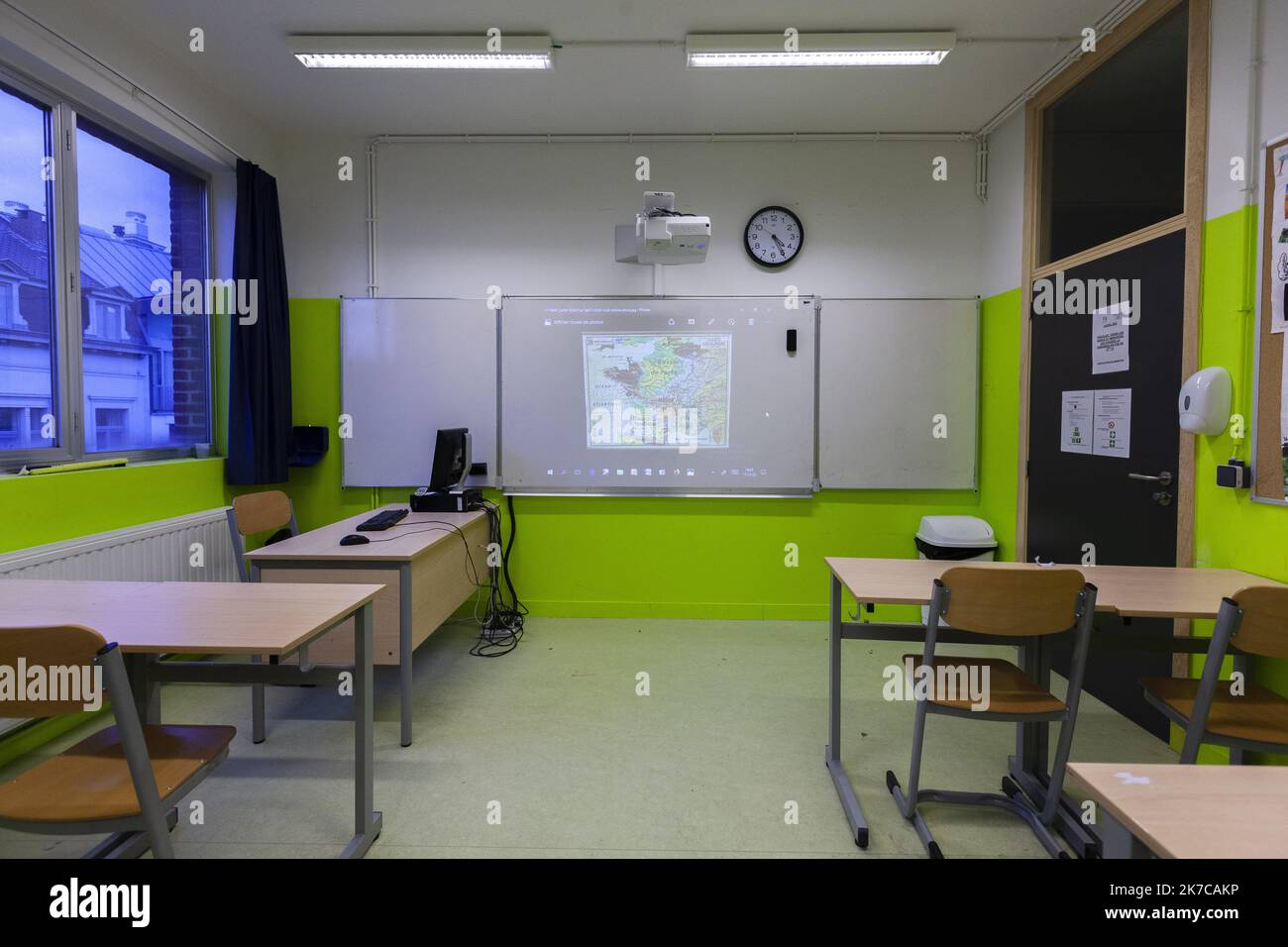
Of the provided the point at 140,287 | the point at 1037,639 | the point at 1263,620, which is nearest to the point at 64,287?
the point at 140,287

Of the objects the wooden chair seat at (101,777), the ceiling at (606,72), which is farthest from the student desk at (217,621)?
the ceiling at (606,72)

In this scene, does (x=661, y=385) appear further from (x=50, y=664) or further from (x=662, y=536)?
(x=50, y=664)

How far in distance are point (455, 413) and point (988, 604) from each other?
3474mm

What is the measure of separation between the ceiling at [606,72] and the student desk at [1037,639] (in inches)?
A: 103

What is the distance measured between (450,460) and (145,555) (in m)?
1.55

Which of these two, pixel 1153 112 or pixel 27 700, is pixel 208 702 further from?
pixel 1153 112

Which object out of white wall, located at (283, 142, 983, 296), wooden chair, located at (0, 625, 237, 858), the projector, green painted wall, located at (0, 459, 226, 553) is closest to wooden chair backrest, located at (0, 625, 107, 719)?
wooden chair, located at (0, 625, 237, 858)

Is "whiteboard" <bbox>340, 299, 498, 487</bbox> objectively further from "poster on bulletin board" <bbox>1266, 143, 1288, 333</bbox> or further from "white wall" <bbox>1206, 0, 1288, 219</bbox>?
"poster on bulletin board" <bbox>1266, 143, 1288, 333</bbox>

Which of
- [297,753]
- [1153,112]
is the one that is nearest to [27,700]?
[297,753]

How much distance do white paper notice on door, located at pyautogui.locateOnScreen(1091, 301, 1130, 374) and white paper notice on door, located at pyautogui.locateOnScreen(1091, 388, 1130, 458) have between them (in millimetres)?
122

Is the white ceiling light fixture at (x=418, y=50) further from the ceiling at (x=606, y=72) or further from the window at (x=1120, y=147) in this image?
the window at (x=1120, y=147)

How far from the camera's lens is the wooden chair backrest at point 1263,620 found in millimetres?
1723

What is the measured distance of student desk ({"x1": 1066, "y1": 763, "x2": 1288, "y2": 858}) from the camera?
36.2 inches
